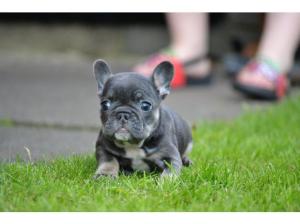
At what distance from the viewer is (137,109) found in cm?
360

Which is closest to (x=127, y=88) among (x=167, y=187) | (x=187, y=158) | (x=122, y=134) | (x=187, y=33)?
(x=122, y=134)

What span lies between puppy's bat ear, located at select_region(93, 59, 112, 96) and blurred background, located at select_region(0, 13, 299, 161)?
3.25 feet

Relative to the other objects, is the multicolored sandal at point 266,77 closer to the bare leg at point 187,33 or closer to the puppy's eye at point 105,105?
the bare leg at point 187,33

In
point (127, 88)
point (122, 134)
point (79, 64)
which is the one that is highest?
point (127, 88)

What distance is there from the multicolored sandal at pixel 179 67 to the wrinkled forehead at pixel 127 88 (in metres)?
2.96

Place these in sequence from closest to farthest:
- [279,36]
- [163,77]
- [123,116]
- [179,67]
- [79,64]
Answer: [123,116]
[163,77]
[279,36]
[179,67]
[79,64]

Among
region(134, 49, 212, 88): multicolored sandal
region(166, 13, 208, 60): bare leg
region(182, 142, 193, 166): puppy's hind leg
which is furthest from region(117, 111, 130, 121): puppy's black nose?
region(166, 13, 208, 60): bare leg

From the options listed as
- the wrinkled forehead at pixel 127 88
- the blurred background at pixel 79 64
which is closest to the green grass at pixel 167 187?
the wrinkled forehead at pixel 127 88

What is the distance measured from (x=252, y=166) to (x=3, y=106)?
8.61ft

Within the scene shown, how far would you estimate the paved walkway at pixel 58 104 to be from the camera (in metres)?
4.69

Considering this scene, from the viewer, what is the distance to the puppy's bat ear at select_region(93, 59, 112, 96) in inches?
151

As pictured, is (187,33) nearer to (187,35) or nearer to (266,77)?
(187,35)

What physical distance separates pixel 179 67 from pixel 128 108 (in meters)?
3.29

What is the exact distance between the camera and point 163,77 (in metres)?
3.88
